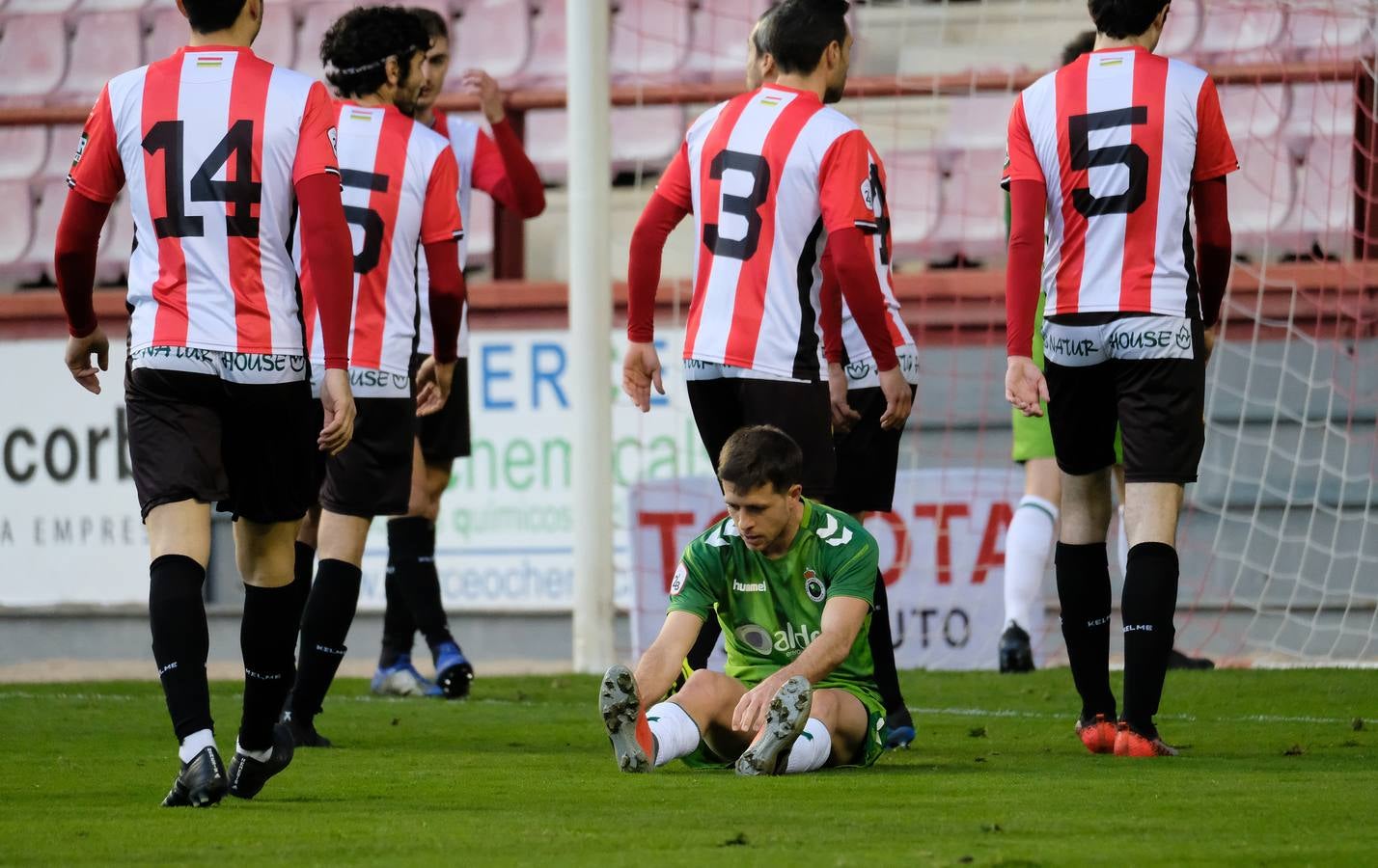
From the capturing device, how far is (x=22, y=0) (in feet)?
34.8

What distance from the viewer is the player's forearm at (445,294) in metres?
4.94

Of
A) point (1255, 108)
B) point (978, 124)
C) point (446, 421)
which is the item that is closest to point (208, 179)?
point (446, 421)

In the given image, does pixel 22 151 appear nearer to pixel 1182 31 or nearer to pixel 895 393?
pixel 1182 31

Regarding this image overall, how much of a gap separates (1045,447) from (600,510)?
1.47 metres

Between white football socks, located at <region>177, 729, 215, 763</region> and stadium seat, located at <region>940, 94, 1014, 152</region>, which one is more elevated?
stadium seat, located at <region>940, 94, 1014, 152</region>

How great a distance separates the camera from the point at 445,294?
16.2 ft

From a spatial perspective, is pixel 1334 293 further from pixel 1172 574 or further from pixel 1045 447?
pixel 1172 574

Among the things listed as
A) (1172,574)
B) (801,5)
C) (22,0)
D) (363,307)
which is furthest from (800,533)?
(22,0)

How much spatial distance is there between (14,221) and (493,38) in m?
2.47

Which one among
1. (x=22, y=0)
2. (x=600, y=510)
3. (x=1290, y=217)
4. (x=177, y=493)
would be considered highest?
(x=22, y=0)

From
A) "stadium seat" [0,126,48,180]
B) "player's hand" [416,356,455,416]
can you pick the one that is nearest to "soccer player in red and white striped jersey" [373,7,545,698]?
"player's hand" [416,356,455,416]

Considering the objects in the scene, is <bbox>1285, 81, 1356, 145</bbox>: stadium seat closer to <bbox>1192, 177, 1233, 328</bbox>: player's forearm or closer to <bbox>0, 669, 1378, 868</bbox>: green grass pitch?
<bbox>0, 669, 1378, 868</bbox>: green grass pitch

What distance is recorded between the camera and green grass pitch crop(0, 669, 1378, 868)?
107 inches

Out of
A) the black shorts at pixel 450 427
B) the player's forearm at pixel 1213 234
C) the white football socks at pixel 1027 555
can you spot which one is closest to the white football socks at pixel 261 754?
the player's forearm at pixel 1213 234
